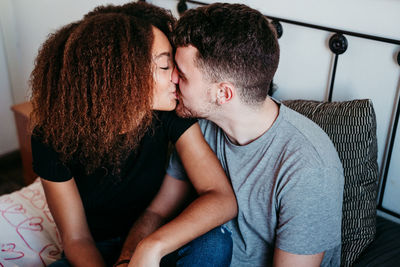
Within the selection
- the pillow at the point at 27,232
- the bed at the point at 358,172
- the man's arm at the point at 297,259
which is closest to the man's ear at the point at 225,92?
the bed at the point at 358,172

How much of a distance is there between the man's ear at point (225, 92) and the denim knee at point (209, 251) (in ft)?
1.36

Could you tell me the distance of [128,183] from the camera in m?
1.40

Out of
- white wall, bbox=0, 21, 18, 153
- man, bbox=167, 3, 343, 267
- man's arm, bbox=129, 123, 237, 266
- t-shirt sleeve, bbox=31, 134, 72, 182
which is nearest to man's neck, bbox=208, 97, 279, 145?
man, bbox=167, 3, 343, 267

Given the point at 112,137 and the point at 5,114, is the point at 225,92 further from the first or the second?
the point at 5,114

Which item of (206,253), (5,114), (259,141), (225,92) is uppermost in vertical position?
(225,92)

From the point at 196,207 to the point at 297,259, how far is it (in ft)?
1.10

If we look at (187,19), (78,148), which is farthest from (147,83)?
(78,148)

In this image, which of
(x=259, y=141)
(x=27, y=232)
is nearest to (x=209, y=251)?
(x=259, y=141)

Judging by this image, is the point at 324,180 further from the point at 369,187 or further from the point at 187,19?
the point at 187,19

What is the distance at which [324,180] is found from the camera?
1062mm

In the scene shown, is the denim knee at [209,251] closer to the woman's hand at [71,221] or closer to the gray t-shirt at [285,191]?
the gray t-shirt at [285,191]

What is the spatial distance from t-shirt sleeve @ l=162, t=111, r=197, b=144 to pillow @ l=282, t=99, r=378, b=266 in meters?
0.44

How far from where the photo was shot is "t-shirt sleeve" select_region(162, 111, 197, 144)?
1361 mm

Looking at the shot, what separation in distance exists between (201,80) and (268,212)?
1.45 ft
